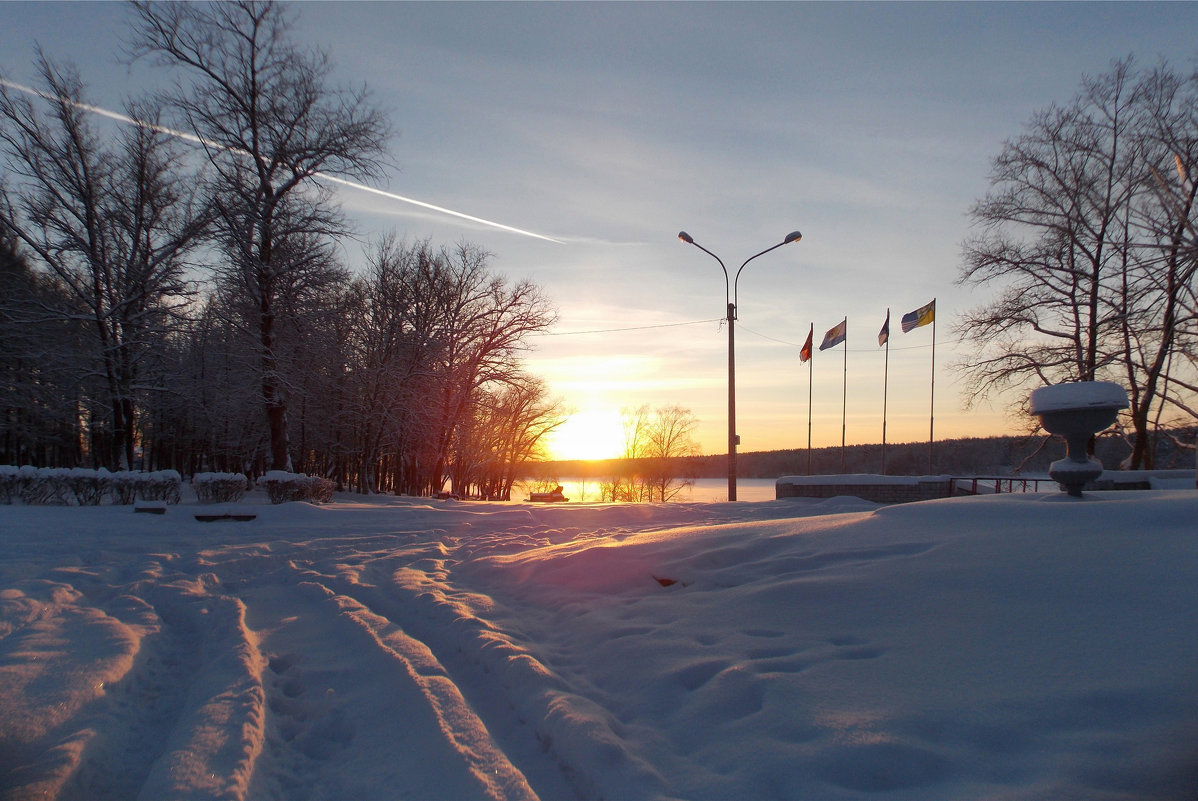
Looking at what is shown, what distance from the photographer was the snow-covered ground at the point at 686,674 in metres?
3.09

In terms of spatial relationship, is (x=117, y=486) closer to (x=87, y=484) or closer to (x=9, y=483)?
(x=87, y=484)

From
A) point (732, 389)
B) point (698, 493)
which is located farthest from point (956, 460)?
point (732, 389)

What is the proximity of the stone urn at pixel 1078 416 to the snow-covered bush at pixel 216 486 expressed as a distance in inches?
725

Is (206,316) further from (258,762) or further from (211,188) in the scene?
(258,762)

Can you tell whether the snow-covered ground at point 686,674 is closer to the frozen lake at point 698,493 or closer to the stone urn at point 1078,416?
the stone urn at point 1078,416

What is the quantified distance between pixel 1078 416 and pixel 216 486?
62.8 ft

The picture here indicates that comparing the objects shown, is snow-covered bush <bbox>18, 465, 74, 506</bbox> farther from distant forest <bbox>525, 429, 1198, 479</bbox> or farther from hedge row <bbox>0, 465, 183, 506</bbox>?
distant forest <bbox>525, 429, 1198, 479</bbox>

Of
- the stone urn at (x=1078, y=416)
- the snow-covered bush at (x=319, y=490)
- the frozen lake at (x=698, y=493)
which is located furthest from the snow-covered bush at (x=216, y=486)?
the stone urn at (x=1078, y=416)

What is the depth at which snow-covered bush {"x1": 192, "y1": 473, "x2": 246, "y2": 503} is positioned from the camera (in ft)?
59.9

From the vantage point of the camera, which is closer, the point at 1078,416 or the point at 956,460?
the point at 1078,416

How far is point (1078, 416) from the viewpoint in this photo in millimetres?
6914

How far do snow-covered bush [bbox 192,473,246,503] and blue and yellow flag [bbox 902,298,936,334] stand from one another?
27.4m

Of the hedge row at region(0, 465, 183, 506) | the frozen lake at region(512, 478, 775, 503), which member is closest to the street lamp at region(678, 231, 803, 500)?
the frozen lake at region(512, 478, 775, 503)

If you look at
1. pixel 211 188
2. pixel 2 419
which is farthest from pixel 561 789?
pixel 2 419
